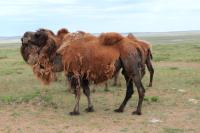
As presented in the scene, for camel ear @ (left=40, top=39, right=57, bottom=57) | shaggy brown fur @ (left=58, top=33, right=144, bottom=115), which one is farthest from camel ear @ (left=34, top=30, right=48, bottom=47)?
shaggy brown fur @ (left=58, top=33, right=144, bottom=115)

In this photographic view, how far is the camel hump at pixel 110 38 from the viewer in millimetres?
11109

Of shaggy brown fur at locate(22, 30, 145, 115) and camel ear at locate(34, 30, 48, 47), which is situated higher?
camel ear at locate(34, 30, 48, 47)

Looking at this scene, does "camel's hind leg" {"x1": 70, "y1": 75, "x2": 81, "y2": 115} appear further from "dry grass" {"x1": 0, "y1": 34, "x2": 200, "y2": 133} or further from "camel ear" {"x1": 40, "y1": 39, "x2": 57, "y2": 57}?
"camel ear" {"x1": 40, "y1": 39, "x2": 57, "y2": 57}

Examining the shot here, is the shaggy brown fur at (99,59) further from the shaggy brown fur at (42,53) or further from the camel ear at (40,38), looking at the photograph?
the camel ear at (40,38)

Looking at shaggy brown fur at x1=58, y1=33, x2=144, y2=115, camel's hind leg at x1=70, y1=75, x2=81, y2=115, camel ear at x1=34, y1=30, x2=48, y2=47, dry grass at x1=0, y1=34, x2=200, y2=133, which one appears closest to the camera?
dry grass at x1=0, y1=34, x2=200, y2=133

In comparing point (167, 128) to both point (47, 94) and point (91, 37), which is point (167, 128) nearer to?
point (91, 37)

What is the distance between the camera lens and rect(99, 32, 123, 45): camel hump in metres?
11.1

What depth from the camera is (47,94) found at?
45.8 ft

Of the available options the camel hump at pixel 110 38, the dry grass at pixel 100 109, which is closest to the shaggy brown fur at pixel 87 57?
the camel hump at pixel 110 38

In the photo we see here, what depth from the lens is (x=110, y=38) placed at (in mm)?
11102

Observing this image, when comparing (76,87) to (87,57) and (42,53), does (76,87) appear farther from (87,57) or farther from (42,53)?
(42,53)

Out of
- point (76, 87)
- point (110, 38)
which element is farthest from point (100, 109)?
point (110, 38)

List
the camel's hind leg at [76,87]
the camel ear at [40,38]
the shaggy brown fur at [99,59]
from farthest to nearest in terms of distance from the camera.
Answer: the camel ear at [40,38] → the camel's hind leg at [76,87] → the shaggy brown fur at [99,59]

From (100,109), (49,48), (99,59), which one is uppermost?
(49,48)
